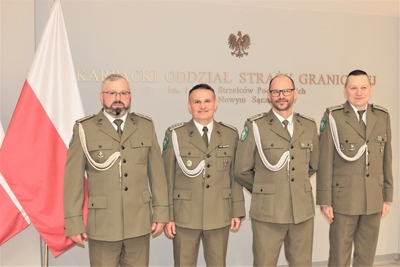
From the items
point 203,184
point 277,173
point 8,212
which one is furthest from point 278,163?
point 8,212

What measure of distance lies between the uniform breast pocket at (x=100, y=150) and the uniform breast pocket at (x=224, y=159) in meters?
0.74

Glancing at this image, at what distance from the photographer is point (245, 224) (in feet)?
13.0

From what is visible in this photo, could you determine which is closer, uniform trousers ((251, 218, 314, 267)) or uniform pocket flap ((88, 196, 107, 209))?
uniform pocket flap ((88, 196, 107, 209))

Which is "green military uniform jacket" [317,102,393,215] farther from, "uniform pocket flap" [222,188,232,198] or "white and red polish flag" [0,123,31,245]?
"white and red polish flag" [0,123,31,245]

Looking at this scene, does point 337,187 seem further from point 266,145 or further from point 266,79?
point 266,79

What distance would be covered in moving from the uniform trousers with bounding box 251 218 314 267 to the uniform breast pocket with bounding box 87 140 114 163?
1144 mm

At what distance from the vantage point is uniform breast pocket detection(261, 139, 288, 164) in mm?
2740

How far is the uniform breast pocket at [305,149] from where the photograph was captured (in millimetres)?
2754

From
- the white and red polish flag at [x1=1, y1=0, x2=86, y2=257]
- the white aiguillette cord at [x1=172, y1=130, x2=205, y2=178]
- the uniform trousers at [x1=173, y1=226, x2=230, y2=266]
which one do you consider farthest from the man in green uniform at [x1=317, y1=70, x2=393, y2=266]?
the white and red polish flag at [x1=1, y1=0, x2=86, y2=257]

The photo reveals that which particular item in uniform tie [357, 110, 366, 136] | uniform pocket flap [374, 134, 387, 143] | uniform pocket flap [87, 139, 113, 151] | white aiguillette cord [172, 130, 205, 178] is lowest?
white aiguillette cord [172, 130, 205, 178]

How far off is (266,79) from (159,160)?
1776 mm

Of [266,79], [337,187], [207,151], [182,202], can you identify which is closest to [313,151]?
[337,187]

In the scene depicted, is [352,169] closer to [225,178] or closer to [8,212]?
[225,178]

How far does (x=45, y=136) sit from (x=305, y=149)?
185 cm
